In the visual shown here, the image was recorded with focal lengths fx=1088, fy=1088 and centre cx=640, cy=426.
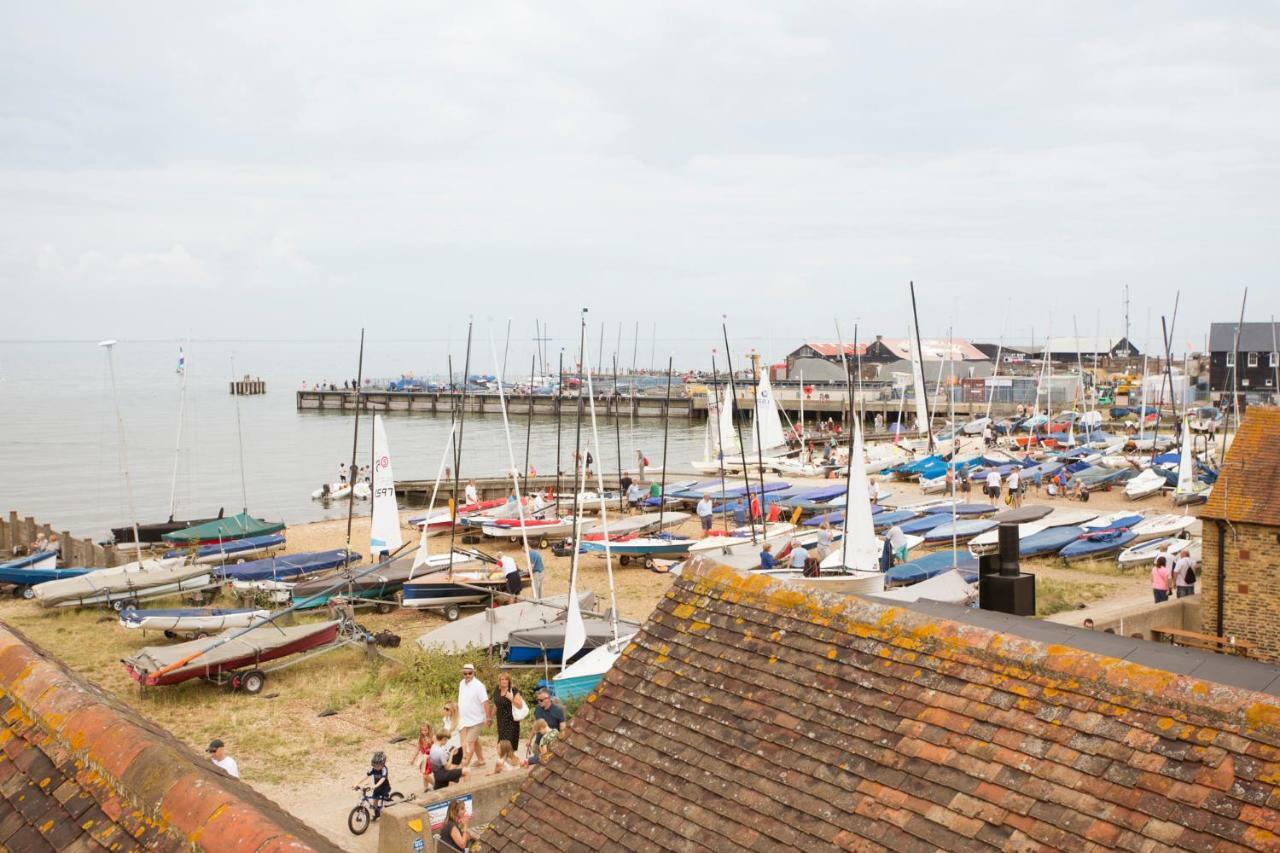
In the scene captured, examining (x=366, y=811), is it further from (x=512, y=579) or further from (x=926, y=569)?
(x=926, y=569)

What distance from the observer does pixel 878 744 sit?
626 cm

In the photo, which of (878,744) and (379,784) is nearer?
(878,744)

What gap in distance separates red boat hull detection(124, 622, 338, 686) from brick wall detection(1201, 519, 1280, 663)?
56.0ft

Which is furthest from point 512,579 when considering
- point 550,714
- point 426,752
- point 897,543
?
point 426,752

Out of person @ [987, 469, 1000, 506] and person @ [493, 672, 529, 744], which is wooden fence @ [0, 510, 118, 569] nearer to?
person @ [493, 672, 529, 744]

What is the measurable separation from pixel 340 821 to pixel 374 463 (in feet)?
60.1

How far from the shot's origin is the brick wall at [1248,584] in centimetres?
1817

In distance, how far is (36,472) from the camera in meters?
70.2

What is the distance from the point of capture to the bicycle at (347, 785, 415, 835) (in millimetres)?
14039

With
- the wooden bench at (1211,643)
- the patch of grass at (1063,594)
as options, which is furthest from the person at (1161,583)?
the wooden bench at (1211,643)

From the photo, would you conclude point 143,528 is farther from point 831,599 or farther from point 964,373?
point 964,373

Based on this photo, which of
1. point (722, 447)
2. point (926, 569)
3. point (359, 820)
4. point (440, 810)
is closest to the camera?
point (440, 810)

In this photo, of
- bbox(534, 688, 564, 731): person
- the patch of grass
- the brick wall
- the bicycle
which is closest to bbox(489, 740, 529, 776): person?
bbox(534, 688, 564, 731): person

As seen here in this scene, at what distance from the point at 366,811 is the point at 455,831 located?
3.50 m
